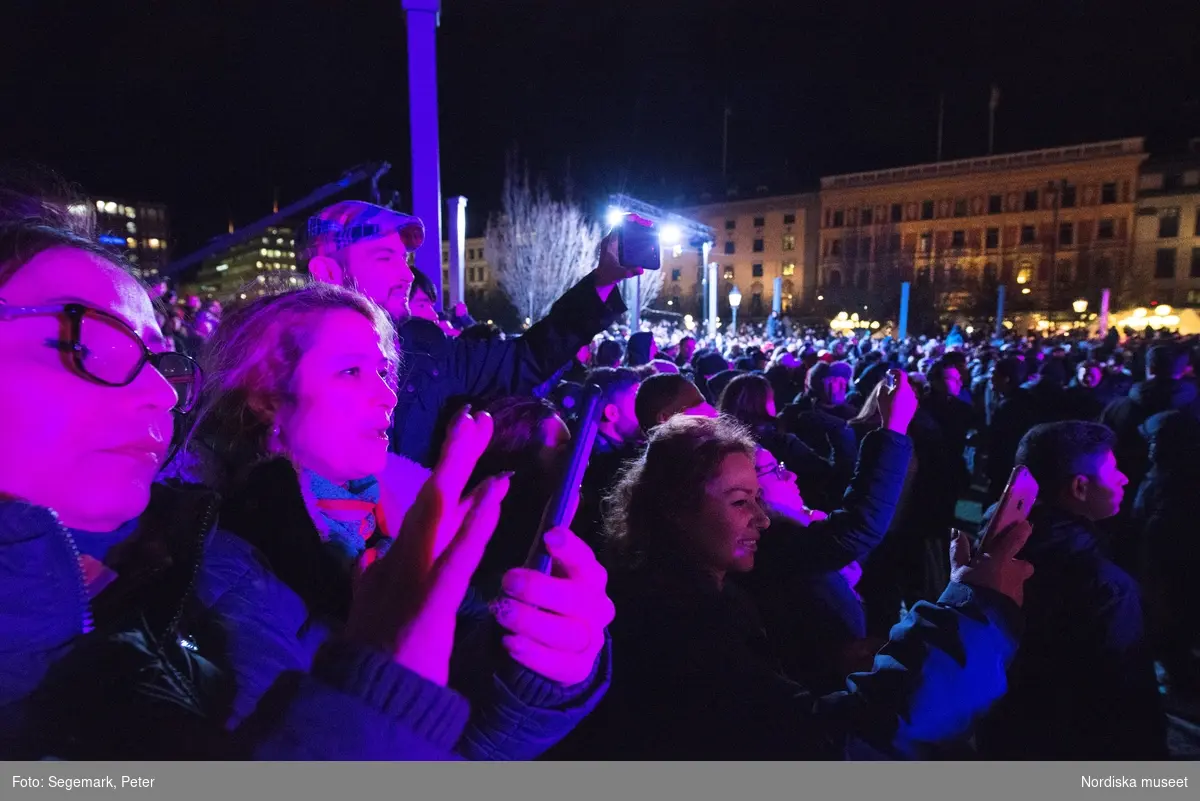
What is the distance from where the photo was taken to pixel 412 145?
634 cm

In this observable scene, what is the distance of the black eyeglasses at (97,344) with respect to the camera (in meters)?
0.99

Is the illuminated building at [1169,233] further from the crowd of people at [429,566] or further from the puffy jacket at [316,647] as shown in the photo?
the puffy jacket at [316,647]

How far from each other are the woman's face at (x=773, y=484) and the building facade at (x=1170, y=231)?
50.4 metres

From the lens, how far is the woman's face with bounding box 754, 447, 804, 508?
2457mm

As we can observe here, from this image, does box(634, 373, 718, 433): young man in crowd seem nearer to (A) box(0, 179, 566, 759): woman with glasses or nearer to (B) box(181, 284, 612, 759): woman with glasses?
(B) box(181, 284, 612, 759): woman with glasses

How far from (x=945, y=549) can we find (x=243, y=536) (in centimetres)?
489

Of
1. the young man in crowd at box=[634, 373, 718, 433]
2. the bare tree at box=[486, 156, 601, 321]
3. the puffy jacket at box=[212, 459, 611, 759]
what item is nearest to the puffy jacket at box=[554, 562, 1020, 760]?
the puffy jacket at box=[212, 459, 611, 759]

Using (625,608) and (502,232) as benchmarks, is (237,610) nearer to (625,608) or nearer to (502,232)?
(625,608)

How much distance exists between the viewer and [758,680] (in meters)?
1.46

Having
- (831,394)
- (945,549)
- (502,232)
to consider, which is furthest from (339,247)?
(502,232)

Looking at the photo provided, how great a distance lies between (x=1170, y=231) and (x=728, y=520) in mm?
55356

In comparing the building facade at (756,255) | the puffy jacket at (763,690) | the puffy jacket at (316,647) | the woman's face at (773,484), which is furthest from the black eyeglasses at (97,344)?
the building facade at (756,255)

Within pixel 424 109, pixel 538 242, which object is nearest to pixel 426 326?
pixel 424 109

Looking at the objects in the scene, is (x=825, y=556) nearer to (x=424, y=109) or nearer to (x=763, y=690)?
(x=763, y=690)
